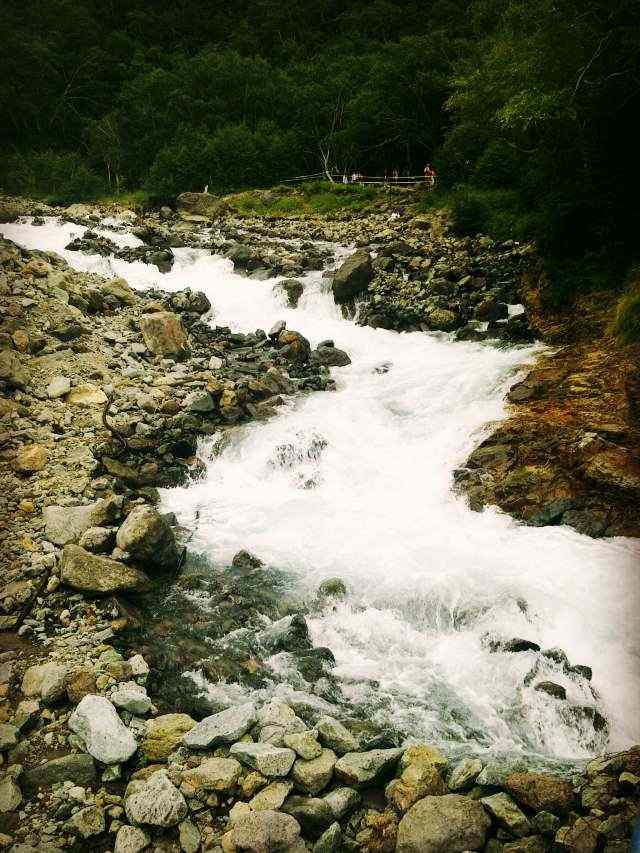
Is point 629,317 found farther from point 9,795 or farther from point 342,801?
point 9,795

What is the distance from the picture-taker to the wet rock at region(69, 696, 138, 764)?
424cm

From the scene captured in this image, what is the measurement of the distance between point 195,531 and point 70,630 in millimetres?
2803

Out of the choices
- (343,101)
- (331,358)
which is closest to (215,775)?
(331,358)

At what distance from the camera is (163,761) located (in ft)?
14.2

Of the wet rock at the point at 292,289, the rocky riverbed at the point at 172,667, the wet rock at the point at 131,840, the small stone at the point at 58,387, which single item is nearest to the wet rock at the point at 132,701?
the rocky riverbed at the point at 172,667

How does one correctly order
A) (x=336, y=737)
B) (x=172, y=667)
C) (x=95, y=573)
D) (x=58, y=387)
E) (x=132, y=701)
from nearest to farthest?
(x=336, y=737) < (x=132, y=701) < (x=172, y=667) < (x=95, y=573) < (x=58, y=387)

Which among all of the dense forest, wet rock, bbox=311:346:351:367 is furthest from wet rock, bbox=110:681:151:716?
Result: wet rock, bbox=311:346:351:367

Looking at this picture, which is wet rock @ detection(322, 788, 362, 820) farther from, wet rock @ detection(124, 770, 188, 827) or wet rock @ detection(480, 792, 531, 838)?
wet rock @ detection(124, 770, 188, 827)

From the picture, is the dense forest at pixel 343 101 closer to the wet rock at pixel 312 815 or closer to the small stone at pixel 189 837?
the small stone at pixel 189 837

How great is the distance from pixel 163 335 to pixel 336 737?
10894 mm

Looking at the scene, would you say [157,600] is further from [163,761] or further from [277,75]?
[277,75]

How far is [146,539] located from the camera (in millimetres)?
6809

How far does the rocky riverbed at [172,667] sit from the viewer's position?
3.71 meters

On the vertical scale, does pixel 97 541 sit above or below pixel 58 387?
below
